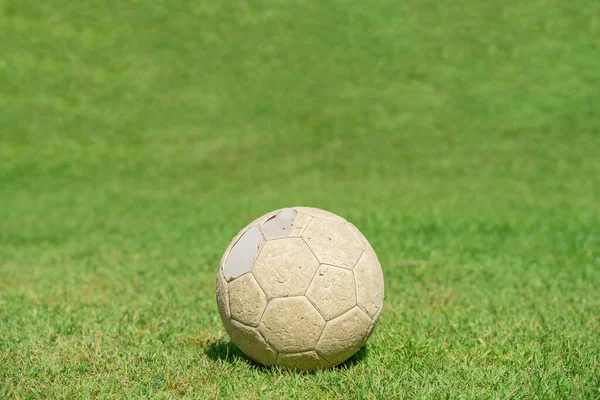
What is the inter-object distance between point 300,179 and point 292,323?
12037 mm

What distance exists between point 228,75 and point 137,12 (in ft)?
16.9

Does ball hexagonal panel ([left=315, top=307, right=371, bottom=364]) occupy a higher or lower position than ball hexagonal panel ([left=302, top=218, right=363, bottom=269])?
lower

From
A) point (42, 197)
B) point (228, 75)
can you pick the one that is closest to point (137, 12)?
point (228, 75)

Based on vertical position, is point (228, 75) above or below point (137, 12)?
below

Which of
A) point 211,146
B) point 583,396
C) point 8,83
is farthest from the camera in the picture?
point 8,83

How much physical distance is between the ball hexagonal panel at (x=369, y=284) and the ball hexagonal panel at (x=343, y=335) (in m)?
0.08

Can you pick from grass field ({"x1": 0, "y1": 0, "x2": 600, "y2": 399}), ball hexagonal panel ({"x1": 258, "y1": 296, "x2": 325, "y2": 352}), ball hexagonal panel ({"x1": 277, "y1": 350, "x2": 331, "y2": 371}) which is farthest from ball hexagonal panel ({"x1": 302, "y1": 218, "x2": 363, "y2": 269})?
grass field ({"x1": 0, "y1": 0, "x2": 600, "y2": 399})

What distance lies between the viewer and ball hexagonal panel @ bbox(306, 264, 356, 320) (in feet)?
13.7

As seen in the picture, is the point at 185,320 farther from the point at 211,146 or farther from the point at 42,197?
the point at 211,146

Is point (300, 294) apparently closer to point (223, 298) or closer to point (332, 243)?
point (332, 243)

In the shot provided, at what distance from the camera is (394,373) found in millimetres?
4250

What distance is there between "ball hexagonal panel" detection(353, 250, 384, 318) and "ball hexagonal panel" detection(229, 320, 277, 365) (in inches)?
28.6

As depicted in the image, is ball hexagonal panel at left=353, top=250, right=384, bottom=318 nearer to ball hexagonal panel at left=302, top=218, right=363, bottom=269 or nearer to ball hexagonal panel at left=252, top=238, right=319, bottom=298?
ball hexagonal panel at left=302, top=218, right=363, bottom=269

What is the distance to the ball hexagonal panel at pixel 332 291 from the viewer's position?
416 centimetres
